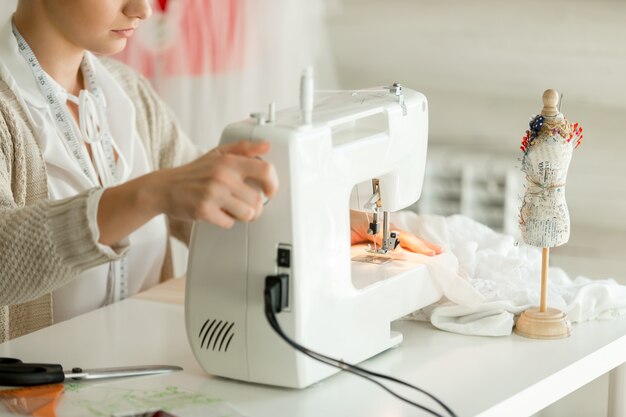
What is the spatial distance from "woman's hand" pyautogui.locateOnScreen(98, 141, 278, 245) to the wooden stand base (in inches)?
20.7

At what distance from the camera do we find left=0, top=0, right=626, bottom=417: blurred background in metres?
3.01

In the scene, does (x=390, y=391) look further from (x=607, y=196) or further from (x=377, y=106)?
(x=607, y=196)

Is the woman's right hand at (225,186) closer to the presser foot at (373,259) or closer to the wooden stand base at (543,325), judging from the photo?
the presser foot at (373,259)

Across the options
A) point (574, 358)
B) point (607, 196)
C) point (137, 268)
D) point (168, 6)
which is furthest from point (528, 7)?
point (574, 358)

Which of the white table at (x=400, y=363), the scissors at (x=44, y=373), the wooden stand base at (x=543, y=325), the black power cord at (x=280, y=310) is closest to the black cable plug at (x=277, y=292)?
the black power cord at (x=280, y=310)

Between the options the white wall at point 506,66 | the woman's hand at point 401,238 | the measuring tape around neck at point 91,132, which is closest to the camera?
the woman's hand at point 401,238

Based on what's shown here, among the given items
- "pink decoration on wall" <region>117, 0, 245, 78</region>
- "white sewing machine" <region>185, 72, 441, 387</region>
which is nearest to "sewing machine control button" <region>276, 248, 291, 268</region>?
"white sewing machine" <region>185, 72, 441, 387</region>

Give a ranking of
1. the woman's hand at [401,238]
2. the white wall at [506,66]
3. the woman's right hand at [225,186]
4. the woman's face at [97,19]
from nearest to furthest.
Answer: the woman's right hand at [225,186]
the woman's hand at [401,238]
the woman's face at [97,19]
the white wall at [506,66]

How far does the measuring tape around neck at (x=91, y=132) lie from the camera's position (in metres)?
2.02

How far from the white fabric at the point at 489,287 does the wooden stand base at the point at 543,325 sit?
0.07ft

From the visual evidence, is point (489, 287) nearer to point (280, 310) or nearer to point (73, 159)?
point (280, 310)

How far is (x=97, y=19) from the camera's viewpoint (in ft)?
6.30

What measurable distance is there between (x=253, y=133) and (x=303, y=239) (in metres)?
0.16

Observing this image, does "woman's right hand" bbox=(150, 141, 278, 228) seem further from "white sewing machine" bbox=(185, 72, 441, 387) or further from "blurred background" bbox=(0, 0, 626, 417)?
"blurred background" bbox=(0, 0, 626, 417)
